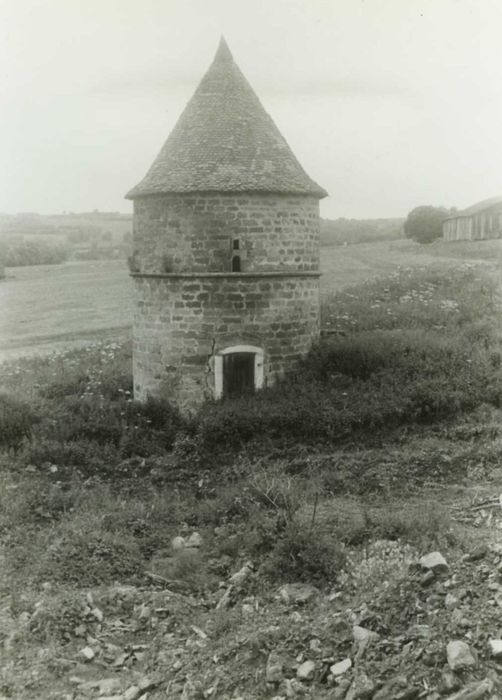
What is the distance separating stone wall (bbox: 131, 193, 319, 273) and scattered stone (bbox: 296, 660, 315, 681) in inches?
389

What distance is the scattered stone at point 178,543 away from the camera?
9413mm

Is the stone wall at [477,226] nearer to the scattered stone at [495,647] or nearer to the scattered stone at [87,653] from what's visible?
the scattered stone at [495,647]

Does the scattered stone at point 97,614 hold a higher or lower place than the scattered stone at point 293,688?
lower

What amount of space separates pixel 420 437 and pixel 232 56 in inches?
425

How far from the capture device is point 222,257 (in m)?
14.6

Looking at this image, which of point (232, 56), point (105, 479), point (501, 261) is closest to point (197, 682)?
point (105, 479)

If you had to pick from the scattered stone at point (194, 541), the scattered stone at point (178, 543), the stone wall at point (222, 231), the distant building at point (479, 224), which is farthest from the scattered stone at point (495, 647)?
the distant building at point (479, 224)

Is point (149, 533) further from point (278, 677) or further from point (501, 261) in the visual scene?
point (501, 261)

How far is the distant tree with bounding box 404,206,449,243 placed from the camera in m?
56.0

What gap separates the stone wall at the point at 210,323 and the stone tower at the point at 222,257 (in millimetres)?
24

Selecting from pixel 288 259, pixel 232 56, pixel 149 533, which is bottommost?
pixel 149 533

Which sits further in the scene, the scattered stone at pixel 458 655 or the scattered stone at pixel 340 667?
the scattered stone at pixel 340 667

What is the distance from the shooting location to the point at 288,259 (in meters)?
15.1

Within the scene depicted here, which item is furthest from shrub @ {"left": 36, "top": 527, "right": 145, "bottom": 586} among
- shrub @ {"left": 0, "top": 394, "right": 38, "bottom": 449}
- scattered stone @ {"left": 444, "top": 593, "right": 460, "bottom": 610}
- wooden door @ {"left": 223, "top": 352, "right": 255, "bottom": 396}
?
wooden door @ {"left": 223, "top": 352, "right": 255, "bottom": 396}
